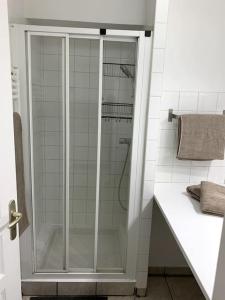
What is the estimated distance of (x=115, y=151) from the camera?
85.0 inches

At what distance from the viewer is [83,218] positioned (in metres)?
2.25

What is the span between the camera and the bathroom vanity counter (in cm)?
113

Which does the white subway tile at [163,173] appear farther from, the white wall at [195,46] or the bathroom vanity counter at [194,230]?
the white wall at [195,46]

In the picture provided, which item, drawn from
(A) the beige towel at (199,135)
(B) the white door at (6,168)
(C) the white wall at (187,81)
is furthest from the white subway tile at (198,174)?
(B) the white door at (6,168)

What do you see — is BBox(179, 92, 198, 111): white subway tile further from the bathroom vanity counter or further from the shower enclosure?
the bathroom vanity counter

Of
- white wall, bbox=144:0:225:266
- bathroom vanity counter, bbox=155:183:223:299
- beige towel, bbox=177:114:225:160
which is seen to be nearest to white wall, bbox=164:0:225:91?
white wall, bbox=144:0:225:266

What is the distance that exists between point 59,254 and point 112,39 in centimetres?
174

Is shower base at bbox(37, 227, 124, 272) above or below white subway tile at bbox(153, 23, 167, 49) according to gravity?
below

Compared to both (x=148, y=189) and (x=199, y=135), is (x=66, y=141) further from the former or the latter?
(x=199, y=135)

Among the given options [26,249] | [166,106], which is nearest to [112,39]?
[166,106]

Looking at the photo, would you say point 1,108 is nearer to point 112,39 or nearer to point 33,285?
point 112,39

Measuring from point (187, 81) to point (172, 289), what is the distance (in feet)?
5.69

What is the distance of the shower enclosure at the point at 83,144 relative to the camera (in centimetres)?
179

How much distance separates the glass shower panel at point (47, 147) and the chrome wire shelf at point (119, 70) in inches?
12.8
